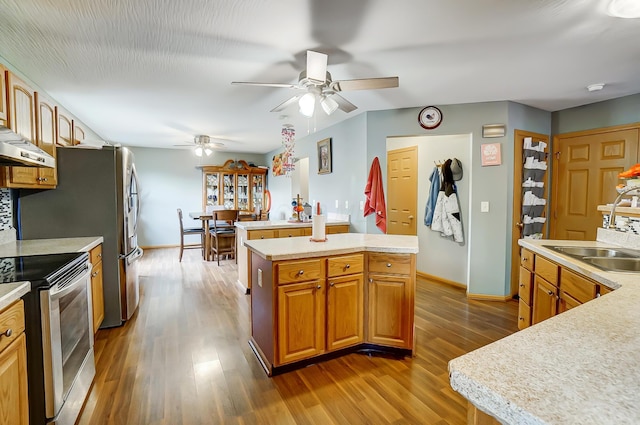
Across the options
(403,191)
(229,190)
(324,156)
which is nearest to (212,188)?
(229,190)

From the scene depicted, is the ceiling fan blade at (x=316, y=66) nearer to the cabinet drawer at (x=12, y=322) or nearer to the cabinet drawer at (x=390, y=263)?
the cabinet drawer at (x=390, y=263)

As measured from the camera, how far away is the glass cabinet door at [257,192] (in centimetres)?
722

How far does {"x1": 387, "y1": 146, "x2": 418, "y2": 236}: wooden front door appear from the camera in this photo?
14.5 feet

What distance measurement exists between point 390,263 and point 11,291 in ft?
6.81

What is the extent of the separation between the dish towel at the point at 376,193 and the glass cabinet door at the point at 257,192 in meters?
4.20

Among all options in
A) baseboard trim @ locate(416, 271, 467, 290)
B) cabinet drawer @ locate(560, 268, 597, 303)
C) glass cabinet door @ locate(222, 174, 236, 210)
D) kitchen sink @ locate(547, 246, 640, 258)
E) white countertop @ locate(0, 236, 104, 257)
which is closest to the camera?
cabinet drawer @ locate(560, 268, 597, 303)

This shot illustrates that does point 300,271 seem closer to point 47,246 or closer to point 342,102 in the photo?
point 342,102

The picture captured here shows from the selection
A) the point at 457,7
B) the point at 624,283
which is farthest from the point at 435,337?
the point at 457,7

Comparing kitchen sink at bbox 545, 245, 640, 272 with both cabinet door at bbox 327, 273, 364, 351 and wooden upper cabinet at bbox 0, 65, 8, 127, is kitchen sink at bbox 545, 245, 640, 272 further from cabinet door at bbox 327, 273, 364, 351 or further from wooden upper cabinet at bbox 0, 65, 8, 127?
wooden upper cabinet at bbox 0, 65, 8, 127

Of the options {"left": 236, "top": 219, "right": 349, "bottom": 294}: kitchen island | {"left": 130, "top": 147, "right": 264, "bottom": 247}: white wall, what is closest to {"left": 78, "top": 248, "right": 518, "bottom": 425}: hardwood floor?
{"left": 236, "top": 219, "right": 349, "bottom": 294}: kitchen island

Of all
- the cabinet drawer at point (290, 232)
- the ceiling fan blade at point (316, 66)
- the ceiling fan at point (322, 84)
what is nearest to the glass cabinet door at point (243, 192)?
the cabinet drawer at point (290, 232)

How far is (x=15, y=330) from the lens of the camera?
127 cm

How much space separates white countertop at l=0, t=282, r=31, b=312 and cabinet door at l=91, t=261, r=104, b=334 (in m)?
1.19

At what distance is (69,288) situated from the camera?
1.65m
